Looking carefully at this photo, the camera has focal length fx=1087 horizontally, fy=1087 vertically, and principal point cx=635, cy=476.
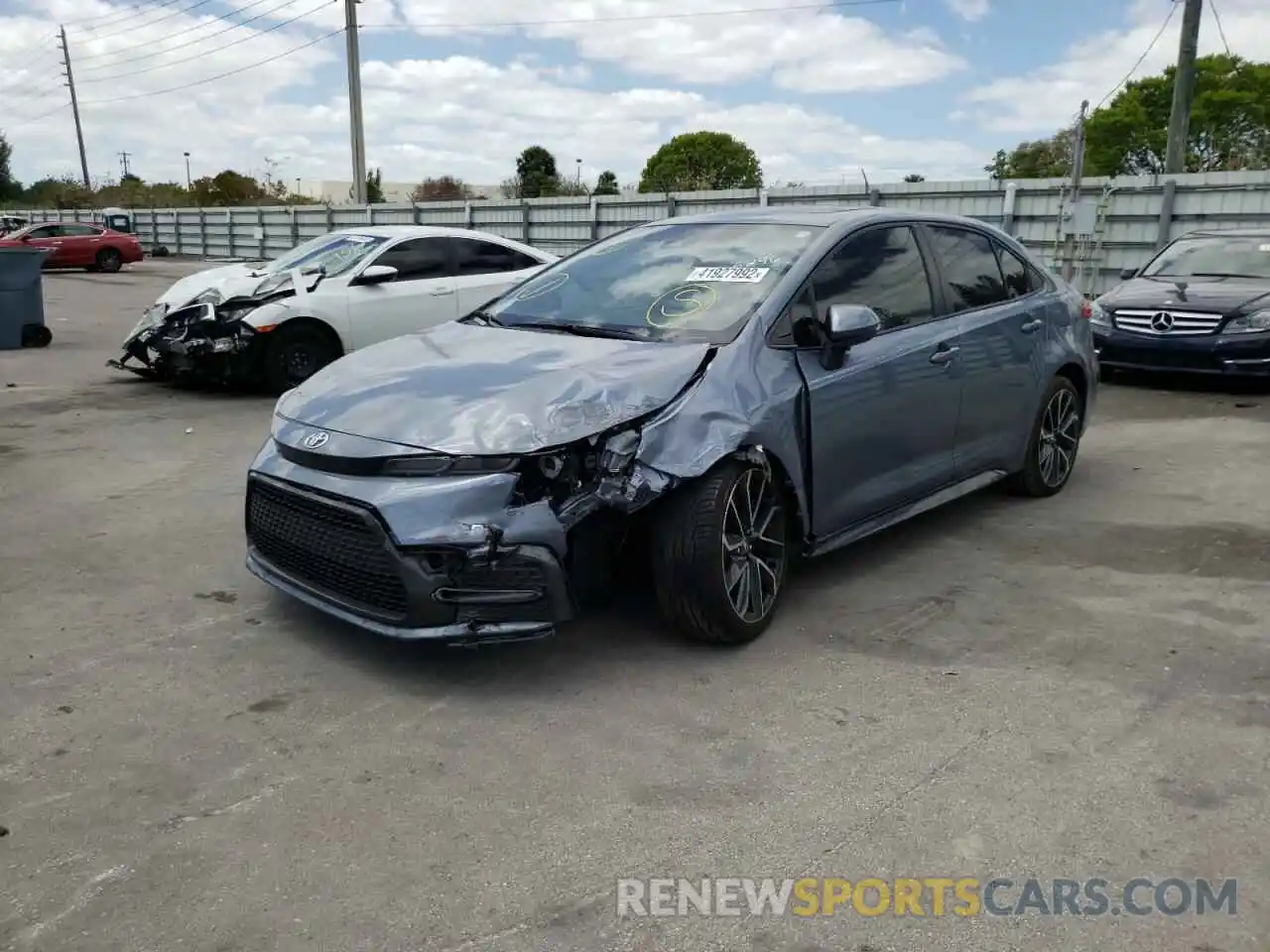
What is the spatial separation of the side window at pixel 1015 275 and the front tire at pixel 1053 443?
0.54 metres

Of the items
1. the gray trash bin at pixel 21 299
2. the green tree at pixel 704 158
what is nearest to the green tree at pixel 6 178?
the green tree at pixel 704 158

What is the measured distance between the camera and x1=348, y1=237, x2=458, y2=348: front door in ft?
31.3

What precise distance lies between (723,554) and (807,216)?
184cm

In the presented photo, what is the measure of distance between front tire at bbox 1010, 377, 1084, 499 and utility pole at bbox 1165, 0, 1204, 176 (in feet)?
41.7

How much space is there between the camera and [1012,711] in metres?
3.55

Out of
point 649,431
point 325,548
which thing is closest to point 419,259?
point 325,548

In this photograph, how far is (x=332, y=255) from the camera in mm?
9836

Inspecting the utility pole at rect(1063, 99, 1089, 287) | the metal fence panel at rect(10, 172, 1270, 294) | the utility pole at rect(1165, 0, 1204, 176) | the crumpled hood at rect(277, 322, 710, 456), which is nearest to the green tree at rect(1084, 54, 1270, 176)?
the utility pole at rect(1165, 0, 1204, 176)

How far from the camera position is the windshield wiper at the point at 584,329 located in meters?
4.32

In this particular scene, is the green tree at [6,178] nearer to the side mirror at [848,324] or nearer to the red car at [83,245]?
the red car at [83,245]

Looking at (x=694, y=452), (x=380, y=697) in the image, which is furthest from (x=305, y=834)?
(x=694, y=452)

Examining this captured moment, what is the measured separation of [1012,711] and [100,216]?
155 feet

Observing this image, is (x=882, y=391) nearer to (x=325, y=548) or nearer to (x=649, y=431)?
(x=649, y=431)

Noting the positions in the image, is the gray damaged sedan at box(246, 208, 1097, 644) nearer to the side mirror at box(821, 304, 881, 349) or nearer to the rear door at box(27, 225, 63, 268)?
the side mirror at box(821, 304, 881, 349)
